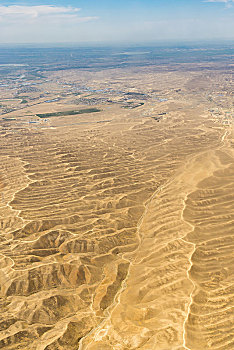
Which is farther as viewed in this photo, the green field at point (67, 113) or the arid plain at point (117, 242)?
the green field at point (67, 113)

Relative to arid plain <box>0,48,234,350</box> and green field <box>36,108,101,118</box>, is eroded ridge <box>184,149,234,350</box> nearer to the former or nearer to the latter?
arid plain <box>0,48,234,350</box>

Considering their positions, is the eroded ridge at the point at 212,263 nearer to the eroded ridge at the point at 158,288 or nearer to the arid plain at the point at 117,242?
the arid plain at the point at 117,242

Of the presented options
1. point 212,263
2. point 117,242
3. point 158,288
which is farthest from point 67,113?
point 158,288

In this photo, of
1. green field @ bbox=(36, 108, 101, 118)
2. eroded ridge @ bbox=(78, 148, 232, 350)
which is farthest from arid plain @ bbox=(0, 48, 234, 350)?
green field @ bbox=(36, 108, 101, 118)

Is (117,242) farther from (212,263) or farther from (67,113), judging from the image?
(67,113)

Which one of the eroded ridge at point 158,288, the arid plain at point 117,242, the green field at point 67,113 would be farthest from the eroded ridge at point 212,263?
the green field at point 67,113

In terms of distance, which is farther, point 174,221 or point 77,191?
point 77,191

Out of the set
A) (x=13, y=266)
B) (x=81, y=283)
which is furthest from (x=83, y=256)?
(x=13, y=266)

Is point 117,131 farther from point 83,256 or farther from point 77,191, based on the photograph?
point 83,256
